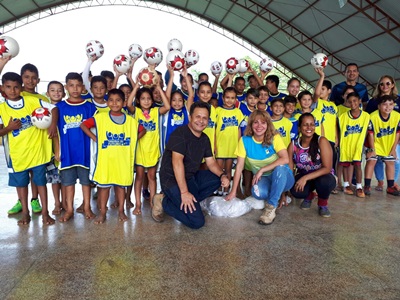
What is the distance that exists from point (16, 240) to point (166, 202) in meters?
1.34

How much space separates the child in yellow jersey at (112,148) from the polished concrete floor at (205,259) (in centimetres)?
40

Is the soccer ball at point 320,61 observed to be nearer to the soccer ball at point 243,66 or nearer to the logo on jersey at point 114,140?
the soccer ball at point 243,66

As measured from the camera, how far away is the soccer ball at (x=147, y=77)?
340 cm

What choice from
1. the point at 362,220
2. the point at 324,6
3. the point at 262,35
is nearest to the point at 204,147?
the point at 362,220

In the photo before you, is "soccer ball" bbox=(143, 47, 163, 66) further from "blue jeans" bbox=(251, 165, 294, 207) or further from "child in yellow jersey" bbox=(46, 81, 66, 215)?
"blue jeans" bbox=(251, 165, 294, 207)

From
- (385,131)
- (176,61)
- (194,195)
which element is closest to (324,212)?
(194,195)

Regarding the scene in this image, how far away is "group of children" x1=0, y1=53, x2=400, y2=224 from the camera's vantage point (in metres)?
2.90

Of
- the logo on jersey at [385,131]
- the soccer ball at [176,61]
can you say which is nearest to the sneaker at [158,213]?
the soccer ball at [176,61]

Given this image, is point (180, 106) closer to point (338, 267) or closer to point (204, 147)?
point (204, 147)

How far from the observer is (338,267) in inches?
80.3

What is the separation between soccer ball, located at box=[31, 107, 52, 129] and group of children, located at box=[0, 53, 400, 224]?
3.5 inches

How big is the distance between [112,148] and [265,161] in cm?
165

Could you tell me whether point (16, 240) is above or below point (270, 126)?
below

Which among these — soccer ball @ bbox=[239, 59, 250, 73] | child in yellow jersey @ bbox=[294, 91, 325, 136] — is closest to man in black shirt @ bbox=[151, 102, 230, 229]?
child in yellow jersey @ bbox=[294, 91, 325, 136]
